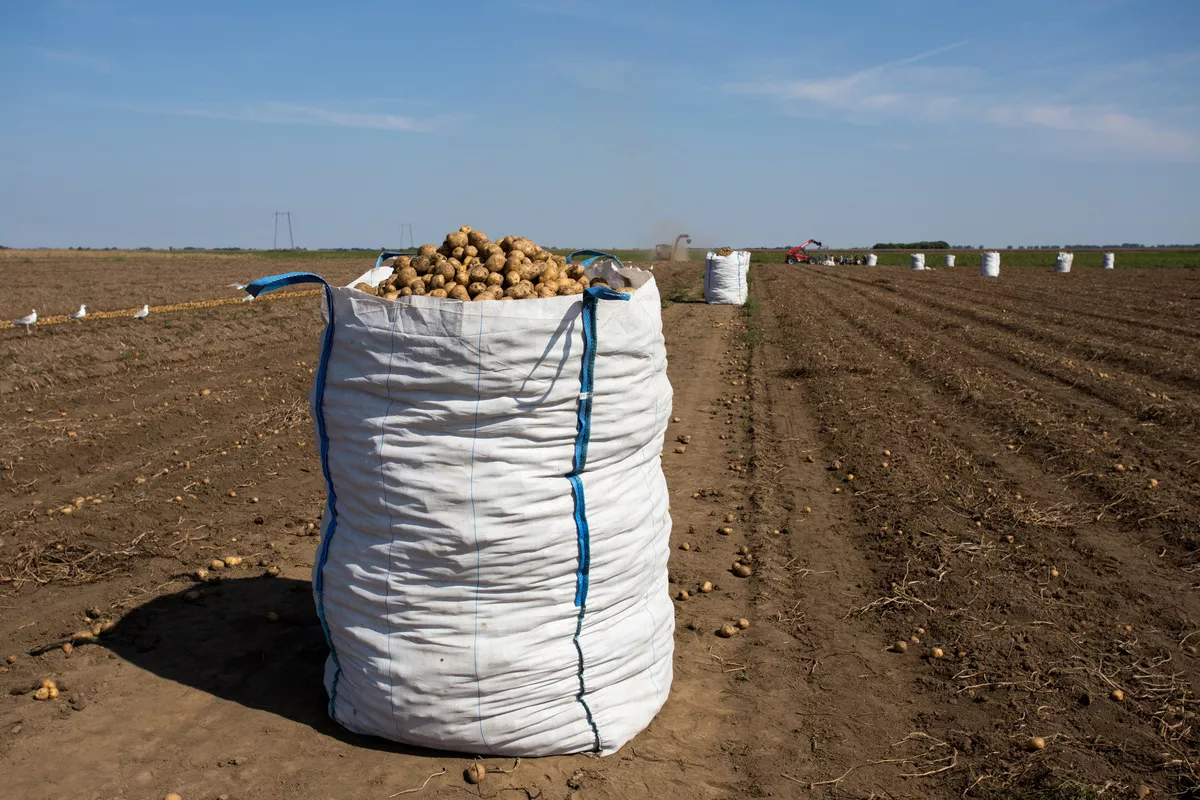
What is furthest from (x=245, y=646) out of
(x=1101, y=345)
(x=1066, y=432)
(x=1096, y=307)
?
(x=1096, y=307)

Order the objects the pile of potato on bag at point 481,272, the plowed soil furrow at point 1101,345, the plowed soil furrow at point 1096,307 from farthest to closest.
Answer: the plowed soil furrow at point 1096,307 → the plowed soil furrow at point 1101,345 → the pile of potato on bag at point 481,272

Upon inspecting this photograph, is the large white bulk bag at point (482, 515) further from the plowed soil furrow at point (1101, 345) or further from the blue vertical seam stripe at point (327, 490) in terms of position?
the plowed soil furrow at point (1101, 345)

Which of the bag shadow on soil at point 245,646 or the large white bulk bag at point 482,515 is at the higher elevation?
the large white bulk bag at point 482,515

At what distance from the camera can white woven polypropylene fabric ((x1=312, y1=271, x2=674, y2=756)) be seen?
3070 mm

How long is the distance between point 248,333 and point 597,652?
14.2 metres

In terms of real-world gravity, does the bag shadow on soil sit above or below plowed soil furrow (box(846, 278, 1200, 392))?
below

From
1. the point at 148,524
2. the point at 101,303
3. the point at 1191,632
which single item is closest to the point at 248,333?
the point at 101,303

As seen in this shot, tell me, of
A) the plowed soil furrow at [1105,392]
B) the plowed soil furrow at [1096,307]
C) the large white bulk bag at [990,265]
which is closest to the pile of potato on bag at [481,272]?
the plowed soil furrow at [1105,392]

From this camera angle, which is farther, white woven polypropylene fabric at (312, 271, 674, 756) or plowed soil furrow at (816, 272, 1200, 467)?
plowed soil furrow at (816, 272, 1200, 467)

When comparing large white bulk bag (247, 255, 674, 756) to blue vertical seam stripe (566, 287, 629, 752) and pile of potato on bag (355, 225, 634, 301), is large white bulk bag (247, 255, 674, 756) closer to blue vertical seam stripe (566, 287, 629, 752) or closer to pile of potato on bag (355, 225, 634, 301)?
blue vertical seam stripe (566, 287, 629, 752)

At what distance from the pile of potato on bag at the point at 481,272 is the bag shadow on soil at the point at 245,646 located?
1845mm

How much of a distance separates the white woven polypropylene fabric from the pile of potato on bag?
1.24 feet

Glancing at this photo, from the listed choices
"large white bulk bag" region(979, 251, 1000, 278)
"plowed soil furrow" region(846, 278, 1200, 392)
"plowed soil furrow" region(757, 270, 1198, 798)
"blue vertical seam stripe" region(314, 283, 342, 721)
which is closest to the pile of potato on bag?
"blue vertical seam stripe" region(314, 283, 342, 721)

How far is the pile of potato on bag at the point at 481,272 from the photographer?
349cm
